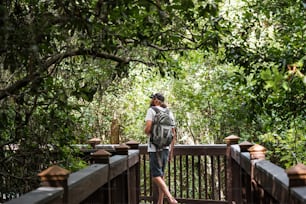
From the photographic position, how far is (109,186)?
13.2ft

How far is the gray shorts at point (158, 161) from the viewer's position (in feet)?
18.4

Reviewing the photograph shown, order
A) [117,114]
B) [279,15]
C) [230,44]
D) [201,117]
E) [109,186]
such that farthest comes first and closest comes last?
1. [117,114]
2. [201,117]
3. [279,15]
4. [109,186]
5. [230,44]

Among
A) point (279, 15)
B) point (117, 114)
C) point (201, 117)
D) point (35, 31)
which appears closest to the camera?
point (35, 31)

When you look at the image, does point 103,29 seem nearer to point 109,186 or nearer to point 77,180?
point 77,180

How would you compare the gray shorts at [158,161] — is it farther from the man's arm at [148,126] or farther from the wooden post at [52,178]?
the wooden post at [52,178]

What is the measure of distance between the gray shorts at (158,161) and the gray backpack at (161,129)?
0.30 feet

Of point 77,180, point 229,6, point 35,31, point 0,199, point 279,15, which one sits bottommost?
point 0,199

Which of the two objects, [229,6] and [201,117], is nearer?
[229,6]

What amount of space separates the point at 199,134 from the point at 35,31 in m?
8.73

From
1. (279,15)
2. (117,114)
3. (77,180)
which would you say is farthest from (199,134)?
(77,180)

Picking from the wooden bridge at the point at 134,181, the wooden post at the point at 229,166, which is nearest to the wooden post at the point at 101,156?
the wooden bridge at the point at 134,181

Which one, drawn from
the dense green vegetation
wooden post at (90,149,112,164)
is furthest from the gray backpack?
wooden post at (90,149,112,164)

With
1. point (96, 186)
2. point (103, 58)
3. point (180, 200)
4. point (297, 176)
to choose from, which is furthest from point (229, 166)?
point (297, 176)

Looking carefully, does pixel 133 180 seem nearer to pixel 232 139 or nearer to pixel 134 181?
pixel 134 181
